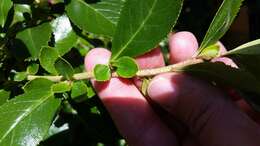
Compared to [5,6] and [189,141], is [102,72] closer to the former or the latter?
[5,6]

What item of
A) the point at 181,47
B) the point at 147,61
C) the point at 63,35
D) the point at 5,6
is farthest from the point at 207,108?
the point at 5,6

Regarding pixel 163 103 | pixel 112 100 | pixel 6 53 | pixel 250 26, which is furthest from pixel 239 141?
pixel 250 26

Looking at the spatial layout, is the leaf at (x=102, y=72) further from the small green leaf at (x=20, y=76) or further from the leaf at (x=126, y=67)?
the small green leaf at (x=20, y=76)

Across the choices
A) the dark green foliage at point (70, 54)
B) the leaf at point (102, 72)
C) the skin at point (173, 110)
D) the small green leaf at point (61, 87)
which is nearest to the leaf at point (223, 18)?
the dark green foliage at point (70, 54)

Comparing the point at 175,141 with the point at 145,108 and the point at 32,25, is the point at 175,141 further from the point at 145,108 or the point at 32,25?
the point at 32,25

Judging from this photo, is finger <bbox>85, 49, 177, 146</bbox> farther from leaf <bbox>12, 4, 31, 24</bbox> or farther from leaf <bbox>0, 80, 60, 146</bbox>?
leaf <bbox>12, 4, 31, 24</bbox>

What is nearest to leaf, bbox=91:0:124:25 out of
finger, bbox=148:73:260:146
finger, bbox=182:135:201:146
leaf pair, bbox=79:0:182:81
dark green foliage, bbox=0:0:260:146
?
dark green foliage, bbox=0:0:260:146
